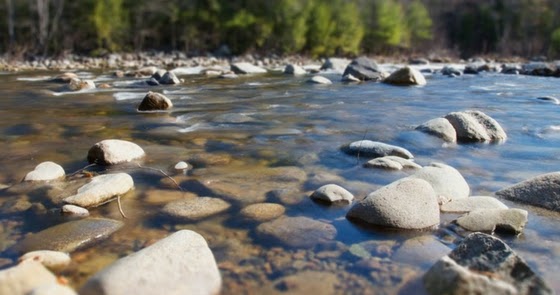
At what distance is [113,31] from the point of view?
25.0 meters

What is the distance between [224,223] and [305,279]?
68cm

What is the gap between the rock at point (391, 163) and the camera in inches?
133

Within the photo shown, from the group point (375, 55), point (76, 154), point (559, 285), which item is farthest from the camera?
point (375, 55)

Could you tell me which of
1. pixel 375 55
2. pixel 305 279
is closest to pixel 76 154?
pixel 305 279

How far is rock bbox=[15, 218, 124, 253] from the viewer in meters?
2.13

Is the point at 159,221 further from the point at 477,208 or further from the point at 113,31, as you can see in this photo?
the point at 113,31

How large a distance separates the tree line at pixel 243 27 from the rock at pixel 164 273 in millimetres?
23574

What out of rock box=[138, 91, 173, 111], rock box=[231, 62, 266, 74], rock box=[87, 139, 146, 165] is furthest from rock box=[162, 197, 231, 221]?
rock box=[231, 62, 266, 74]

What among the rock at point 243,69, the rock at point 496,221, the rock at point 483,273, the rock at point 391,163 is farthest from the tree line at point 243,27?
the rock at point 483,273

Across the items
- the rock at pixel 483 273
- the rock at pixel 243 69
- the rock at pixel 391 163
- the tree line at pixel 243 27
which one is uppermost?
the tree line at pixel 243 27

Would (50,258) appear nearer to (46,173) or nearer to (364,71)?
(46,173)

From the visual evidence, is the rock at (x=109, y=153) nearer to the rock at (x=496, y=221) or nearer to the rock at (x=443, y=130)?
the rock at (x=496, y=221)

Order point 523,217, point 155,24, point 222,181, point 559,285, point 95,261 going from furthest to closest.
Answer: point 155,24 → point 222,181 → point 523,217 → point 95,261 → point 559,285

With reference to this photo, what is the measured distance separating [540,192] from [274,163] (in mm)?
1746
